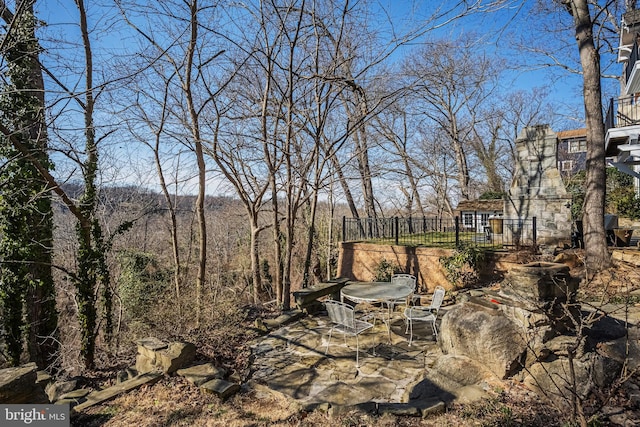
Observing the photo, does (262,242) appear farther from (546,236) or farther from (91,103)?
(546,236)

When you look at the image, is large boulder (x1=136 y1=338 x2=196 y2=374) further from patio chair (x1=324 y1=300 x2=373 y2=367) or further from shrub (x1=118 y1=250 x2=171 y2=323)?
shrub (x1=118 y1=250 x2=171 y2=323)

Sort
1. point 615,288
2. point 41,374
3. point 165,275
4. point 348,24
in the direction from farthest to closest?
point 165,275, point 348,24, point 615,288, point 41,374

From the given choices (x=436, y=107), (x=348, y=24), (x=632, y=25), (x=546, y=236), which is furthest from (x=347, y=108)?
(x=436, y=107)

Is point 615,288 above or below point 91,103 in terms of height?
below

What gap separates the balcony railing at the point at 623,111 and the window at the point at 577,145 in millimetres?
18552

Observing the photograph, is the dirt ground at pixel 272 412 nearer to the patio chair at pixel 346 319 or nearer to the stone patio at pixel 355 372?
the stone patio at pixel 355 372

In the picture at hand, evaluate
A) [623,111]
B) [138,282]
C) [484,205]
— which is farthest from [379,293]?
[484,205]

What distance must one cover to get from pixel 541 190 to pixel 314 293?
6.86m

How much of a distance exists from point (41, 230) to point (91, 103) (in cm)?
302


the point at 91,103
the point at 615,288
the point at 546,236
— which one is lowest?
the point at 615,288

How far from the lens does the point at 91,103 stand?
6.61m

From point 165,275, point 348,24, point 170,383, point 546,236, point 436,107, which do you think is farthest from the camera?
point 436,107

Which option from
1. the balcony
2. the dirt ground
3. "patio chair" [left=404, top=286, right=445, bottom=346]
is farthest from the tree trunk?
the dirt ground

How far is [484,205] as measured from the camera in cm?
1406
